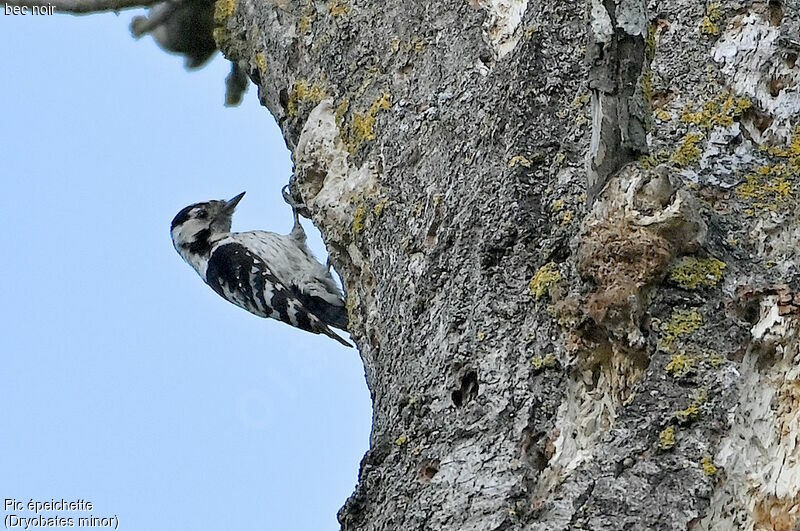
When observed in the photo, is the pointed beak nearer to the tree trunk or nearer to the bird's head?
the bird's head

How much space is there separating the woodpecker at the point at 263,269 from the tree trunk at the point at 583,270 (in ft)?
9.00

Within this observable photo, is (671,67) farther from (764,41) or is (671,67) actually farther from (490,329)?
(490,329)

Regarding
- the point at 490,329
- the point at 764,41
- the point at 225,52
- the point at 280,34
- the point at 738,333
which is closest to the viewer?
the point at 738,333

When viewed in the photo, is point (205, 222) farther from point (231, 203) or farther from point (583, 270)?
point (583, 270)

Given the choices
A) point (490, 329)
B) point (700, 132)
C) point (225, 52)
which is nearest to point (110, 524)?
point (225, 52)

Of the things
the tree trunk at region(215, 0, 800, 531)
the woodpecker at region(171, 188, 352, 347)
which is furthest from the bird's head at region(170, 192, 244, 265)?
the tree trunk at region(215, 0, 800, 531)

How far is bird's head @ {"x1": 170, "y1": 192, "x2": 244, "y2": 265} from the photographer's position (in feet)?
21.0

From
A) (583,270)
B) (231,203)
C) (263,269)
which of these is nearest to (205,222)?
(231,203)

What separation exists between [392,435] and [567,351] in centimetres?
40

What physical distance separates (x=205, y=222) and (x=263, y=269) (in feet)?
2.84

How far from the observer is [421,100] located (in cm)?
258

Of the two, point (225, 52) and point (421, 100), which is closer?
point (421, 100)

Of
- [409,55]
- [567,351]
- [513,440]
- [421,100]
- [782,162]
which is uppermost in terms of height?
[409,55]

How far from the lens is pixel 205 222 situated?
6.42 meters
